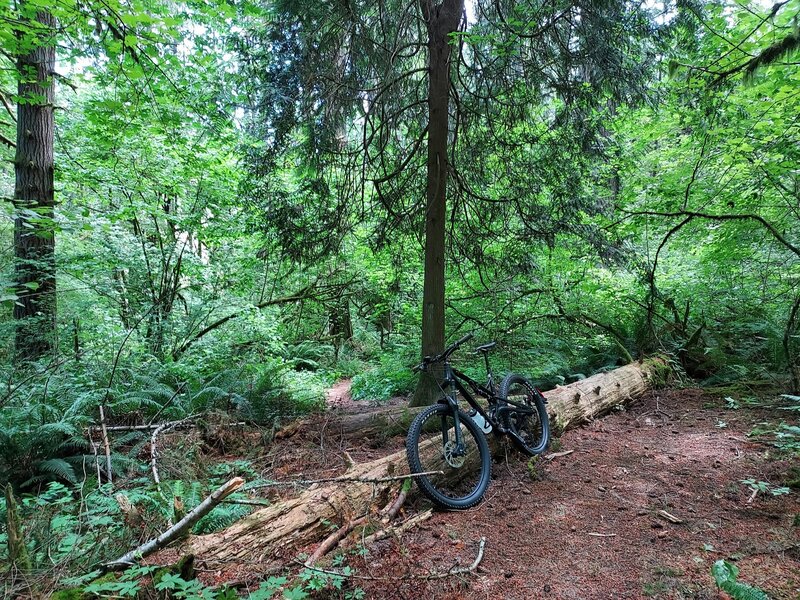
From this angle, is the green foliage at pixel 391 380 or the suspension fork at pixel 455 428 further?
the green foliage at pixel 391 380

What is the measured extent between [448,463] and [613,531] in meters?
1.33

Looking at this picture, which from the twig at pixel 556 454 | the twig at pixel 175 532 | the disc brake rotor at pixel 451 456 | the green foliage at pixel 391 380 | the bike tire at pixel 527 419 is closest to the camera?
the twig at pixel 175 532

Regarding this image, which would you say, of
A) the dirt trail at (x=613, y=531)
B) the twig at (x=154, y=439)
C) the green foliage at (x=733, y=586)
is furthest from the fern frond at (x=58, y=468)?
the green foliage at (x=733, y=586)

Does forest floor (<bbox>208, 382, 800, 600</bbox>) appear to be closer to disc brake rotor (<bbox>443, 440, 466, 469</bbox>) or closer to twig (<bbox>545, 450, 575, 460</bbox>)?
twig (<bbox>545, 450, 575, 460</bbox>)

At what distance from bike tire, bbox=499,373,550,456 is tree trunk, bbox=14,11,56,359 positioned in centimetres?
665

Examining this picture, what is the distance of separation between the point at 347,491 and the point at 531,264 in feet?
→ 16.7

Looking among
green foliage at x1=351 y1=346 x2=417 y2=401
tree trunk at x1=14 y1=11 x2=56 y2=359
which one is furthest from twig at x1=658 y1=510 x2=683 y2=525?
tree trunk at x1=14 y1=11 x2=56 y2=359

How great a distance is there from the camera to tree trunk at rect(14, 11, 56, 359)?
6203 millimetres

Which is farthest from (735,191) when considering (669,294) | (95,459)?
(95,459)

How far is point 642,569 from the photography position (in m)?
2.54

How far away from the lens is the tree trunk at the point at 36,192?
620 cm

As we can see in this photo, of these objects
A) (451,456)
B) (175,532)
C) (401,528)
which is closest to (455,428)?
(451,456)

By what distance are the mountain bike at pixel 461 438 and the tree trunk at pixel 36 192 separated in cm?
602

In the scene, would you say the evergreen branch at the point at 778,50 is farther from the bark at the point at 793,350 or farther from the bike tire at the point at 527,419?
the bike tire at the point at 527,419
